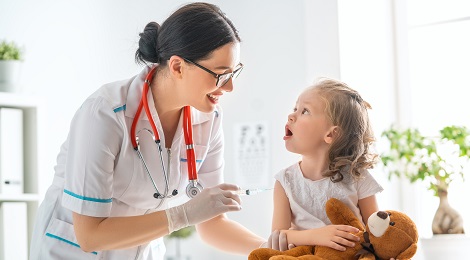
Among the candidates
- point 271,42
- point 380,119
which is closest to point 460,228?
point 380,119

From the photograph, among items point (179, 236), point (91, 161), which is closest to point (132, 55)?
point (179, 236)

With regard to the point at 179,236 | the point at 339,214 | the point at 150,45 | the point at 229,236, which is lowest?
the point at 179,236

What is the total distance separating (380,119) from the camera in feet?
10.9

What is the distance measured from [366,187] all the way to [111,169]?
0.68 m

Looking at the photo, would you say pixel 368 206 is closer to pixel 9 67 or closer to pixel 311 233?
pixel 311 233

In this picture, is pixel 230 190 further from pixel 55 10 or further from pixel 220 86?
pixel 55 10

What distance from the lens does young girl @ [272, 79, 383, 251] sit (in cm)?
187

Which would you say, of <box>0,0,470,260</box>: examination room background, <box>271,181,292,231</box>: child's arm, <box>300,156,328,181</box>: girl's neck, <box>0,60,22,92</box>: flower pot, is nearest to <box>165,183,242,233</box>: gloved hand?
<box>271,181,292,231</box>: child's arm

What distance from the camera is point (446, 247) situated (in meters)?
2.79

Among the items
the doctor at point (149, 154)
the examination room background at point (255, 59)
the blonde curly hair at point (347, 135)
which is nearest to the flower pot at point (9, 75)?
the examination room background at point (255, 59)

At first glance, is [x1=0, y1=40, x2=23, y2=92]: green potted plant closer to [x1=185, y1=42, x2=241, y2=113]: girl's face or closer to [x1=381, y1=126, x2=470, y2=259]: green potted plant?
[x1=185, y1=42, x2=241, y2=113]: girl's face

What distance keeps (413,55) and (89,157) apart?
204 cm

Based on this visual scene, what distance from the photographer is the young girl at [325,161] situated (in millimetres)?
1870

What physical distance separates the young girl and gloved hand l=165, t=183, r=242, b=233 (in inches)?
5.3
